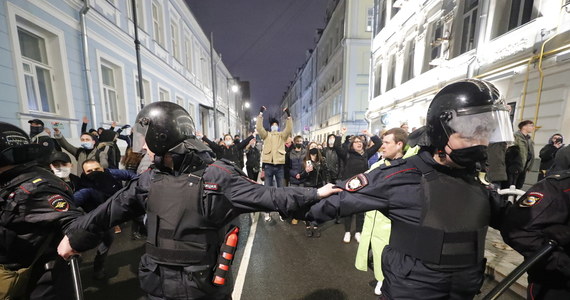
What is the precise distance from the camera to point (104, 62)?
8070 millimetres

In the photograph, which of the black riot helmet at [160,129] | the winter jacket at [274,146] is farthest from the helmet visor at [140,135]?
the winter jacket at [274,146]

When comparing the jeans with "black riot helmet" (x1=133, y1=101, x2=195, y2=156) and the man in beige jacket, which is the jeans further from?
"black riot helmet" (x1=133, y1=101, x2=195, y2=156)

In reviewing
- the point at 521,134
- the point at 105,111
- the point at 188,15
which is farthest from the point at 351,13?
the point at 105,111

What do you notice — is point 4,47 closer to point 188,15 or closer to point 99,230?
point 99,230

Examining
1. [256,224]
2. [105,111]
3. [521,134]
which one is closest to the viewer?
[521,134]

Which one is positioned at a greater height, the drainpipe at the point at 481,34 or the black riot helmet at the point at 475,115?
the drainpipe at the point at 481,34

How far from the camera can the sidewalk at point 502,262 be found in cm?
276

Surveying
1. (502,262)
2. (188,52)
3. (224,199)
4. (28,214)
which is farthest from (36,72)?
(188,52)

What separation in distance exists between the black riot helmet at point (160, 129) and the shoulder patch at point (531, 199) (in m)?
2.35

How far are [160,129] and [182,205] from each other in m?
0.56

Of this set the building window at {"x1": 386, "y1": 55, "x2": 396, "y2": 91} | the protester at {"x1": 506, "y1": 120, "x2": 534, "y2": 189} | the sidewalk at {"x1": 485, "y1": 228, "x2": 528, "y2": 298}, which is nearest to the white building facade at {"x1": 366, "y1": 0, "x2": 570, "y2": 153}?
the building window at {"x1": 386, "y1": 55, "x2": 396, "y2": 91}

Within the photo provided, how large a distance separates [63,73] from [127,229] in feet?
16.0

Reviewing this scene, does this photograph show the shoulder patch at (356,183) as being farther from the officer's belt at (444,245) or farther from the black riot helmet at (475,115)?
the black riot helmet at (475,115)

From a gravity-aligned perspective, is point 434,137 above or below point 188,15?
below
